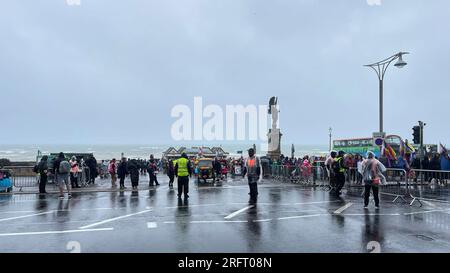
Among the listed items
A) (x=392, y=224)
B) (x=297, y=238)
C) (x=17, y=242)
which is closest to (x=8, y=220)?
(x=17, y=242)

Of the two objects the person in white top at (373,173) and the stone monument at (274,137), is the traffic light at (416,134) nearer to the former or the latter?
the person in white top at (373,173)

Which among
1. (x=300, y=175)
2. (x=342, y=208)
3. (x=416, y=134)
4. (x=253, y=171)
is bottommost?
(x=342, y=208)

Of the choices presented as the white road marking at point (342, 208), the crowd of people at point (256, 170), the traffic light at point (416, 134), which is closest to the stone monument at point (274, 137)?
the crowd of people at point (256, 170)

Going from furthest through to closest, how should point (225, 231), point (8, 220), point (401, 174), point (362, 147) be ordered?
point (362, 147), point (401, 174), point (8, 220), point (225, 231)

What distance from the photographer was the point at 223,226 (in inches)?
350

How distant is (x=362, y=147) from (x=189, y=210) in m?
32.5

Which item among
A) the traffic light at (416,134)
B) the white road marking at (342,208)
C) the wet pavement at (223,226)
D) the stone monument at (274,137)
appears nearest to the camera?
the wet pavement at (223,226)

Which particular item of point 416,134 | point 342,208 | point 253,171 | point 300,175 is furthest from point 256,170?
point 416,134

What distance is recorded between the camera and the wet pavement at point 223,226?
A: 7016 mm

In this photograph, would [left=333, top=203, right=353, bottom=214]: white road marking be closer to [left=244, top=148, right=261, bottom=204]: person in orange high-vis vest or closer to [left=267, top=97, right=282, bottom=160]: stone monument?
[left=244, top=148, right=261, bottom=204]: person in orange high-vis vest

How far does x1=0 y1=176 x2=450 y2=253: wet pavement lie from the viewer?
7.02 m

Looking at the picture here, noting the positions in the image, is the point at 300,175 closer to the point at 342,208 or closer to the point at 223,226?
the point at 342,208

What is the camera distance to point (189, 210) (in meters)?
11.6
